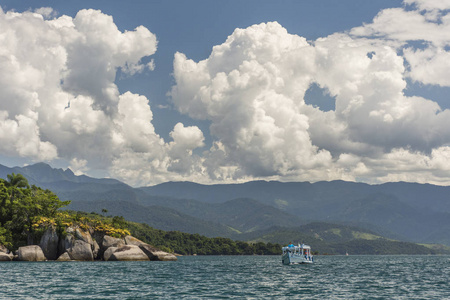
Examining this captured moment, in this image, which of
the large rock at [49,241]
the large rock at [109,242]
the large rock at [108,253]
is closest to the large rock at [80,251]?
the large rock at [108,253]

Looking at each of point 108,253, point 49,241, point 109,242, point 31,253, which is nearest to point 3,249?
point 31,253

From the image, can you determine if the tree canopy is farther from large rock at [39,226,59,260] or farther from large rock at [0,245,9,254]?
large rock at [39,226,59,260]

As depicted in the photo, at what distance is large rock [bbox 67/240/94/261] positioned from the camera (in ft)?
431

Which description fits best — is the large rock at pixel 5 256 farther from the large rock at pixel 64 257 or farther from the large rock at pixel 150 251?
the large rock at pixel 150 251

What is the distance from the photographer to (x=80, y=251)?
13238 cm

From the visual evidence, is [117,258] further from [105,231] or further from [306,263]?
[306,263]

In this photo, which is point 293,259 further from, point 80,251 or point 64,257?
point 64,257

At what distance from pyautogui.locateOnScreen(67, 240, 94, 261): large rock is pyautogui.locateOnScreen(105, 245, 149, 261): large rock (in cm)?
553

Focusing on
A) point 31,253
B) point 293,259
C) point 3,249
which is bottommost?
point 293,259

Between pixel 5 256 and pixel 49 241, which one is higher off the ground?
pixel 49 241

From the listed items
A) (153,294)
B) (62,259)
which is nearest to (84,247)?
(62,259)

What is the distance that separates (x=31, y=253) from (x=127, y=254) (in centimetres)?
2944

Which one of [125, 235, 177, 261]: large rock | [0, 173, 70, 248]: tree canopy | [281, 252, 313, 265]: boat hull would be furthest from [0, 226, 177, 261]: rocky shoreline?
[281, 252, 313, 265]: boat hull

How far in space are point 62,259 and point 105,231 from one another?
18632mm
